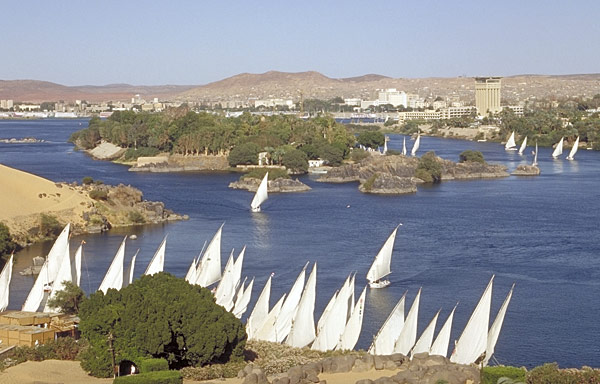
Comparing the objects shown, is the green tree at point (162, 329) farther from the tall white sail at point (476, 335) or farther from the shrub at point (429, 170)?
the shrub at point (429, 170)

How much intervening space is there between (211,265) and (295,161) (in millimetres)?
28152

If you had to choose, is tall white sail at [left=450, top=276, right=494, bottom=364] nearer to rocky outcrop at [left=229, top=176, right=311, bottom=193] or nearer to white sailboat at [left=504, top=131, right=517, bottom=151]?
rocky outcrop at [left=229, top=176, right=311, bottom=193]

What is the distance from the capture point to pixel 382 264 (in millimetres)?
21750

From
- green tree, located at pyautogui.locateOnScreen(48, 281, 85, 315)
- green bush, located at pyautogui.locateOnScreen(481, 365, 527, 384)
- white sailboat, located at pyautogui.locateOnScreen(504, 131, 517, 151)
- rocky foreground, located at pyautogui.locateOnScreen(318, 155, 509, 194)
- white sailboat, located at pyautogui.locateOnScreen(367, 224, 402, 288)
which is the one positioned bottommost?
white sailboat, located at pyautogui.locateOnScreen(504, 131, 517, 151)

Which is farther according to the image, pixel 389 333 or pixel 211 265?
pixel 211 265

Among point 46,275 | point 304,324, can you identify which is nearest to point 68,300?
point 46,275

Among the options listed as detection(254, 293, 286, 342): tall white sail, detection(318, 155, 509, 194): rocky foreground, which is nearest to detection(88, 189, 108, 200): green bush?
detection(318, 155, 509, 194): rocky foreground

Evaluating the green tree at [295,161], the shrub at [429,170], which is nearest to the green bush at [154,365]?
the shrub at [429,170]

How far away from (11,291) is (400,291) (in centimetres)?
843

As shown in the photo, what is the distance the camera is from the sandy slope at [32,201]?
29539 mm

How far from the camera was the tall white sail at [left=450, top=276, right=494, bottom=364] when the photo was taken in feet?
47.0

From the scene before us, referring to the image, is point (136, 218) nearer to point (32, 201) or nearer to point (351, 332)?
point (32, 201)

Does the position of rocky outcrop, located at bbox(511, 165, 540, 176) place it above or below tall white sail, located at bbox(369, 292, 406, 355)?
below

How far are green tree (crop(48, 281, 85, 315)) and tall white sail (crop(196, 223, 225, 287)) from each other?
3.64 m
